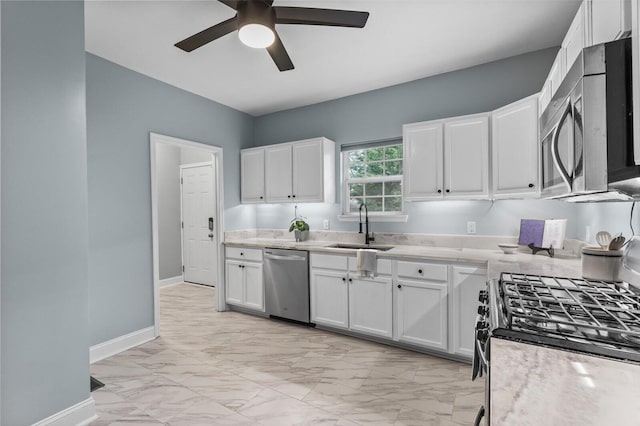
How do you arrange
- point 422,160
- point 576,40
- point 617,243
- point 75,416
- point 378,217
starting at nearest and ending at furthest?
point 617,243, point 576,40, point 75,416, point 422,160, point 378,217

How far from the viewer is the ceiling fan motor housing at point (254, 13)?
1.85m

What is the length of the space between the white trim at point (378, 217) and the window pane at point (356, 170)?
51cm

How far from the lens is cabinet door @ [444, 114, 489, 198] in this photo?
9.20 feet

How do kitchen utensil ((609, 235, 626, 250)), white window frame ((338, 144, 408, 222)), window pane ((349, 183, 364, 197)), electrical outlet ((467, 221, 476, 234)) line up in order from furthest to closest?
window pane ((349, 183, 364, 197)) → white window frame ((338, 144, 408, 222)) → electrical outlet ((467, 221, 476, 234)) → kitchen utensil ((609, 235, 626, 250))

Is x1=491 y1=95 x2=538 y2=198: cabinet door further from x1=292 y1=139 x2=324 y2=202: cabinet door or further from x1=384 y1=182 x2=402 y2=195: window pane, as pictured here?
x1=292 y1=139 x2=324 y2=202: cabinet door

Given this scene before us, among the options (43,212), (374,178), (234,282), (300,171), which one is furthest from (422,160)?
(43,212)

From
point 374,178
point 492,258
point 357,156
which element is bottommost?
point 492,258

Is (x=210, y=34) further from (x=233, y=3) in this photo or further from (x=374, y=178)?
(x=374, y=178)

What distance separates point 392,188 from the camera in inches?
147

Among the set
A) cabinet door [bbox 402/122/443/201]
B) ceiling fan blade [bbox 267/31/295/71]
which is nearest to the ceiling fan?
ceiling fan blade [bbox 267/31/295/71]

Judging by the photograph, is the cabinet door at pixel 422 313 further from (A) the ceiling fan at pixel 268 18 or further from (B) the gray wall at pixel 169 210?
(B) the gray wall at pixel 169 210

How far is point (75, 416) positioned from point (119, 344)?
1180 mm

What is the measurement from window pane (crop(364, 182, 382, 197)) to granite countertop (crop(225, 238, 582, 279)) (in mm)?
739

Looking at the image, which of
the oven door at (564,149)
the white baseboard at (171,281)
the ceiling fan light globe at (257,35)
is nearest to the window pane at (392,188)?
the ceiling fan light globe at (257,35)
